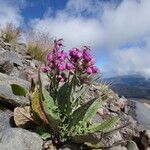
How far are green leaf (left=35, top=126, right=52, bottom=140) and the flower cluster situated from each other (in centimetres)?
86

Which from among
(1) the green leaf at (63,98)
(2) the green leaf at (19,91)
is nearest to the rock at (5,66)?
(2) the green leaf at (19,91)

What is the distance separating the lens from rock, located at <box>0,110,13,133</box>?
644 centimetres

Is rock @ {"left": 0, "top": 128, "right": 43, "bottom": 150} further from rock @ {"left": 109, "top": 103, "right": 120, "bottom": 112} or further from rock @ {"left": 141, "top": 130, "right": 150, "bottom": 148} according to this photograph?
rock @ {"left": 109, "top": 103, "right": 120, "bottom": 112}

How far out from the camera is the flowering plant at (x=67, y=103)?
20.8 feet

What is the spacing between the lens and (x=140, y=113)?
11.0m

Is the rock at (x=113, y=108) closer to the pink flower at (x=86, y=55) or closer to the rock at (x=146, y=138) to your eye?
the rock at (x=146, y=138)

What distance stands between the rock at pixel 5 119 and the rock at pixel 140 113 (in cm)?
415

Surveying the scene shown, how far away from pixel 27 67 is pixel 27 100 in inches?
210

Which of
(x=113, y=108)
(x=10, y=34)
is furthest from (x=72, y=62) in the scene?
(x=10, y=34)

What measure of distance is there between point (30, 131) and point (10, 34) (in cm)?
1099

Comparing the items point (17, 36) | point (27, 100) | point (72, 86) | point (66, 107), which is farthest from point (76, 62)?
point (17, 36)

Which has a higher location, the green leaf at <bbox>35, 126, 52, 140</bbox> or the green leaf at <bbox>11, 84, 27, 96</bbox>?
the green leaf at <bbox>11, 84, 27, 96</bbox>

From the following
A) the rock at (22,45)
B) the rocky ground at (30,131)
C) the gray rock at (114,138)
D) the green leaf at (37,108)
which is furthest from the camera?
the rock at (22,45)

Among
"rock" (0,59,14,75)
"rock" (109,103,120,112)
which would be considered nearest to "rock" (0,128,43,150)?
"rock" (0,59,14,75)
